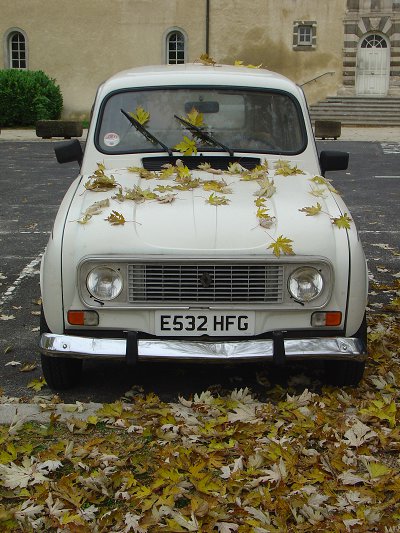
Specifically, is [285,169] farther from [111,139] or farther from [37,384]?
[37,384]

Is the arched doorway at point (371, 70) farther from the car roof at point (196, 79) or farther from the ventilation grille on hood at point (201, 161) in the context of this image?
the ventilation grille on hood at point (201, 161)

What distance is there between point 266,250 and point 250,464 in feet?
3.83

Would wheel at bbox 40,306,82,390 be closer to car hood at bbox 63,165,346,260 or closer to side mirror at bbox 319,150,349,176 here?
car hood at bbox 63,165,346,260

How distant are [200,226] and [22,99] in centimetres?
2905

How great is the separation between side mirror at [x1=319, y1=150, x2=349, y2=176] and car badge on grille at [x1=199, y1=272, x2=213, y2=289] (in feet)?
5.92

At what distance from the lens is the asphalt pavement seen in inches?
207

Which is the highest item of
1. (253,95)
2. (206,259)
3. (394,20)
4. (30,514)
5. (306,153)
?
(394,20)

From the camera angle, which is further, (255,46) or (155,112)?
(255,46)

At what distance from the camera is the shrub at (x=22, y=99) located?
106ft

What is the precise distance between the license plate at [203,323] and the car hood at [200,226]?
0.34 metres

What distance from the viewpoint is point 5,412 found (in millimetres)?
4652

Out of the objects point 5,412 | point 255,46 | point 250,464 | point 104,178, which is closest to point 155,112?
point 104,178

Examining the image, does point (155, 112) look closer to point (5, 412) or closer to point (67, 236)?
point (67, 236)

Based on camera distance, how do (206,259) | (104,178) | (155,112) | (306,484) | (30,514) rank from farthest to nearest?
(155,112)
(104,178)
(206,259)
(306,484)
(30,514)
